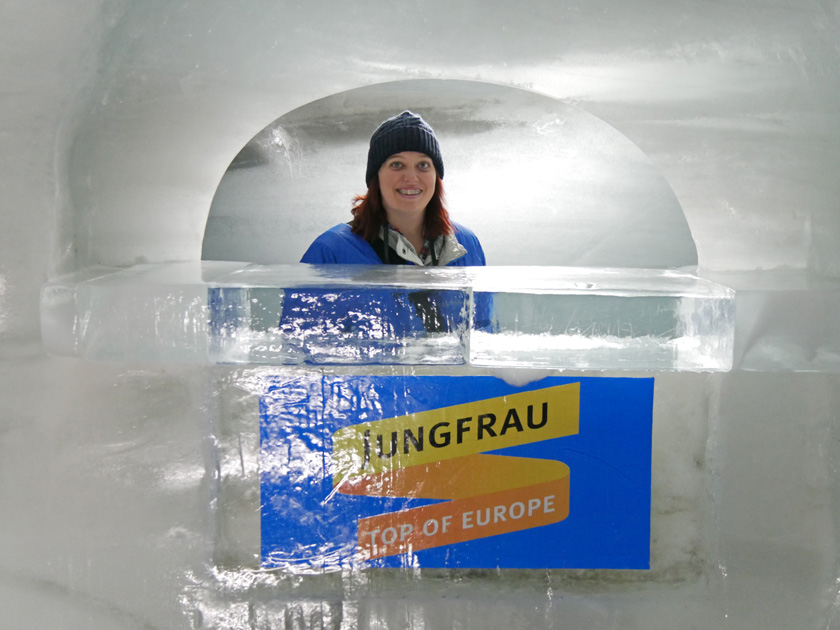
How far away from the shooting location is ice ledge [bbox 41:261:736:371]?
76 centimetres

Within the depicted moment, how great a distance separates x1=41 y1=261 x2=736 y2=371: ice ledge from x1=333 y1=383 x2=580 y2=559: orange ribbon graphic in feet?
0.70

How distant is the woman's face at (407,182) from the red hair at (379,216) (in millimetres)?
17

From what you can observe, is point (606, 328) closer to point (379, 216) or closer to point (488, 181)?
point (379, 216)

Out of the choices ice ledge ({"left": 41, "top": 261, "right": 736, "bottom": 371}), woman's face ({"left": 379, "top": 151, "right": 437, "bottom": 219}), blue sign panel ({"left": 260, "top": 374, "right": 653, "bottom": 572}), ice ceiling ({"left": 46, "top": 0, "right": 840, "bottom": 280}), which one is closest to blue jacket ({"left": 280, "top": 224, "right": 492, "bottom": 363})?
ice ledge ({"left": 41, "top": 261, "right": 736, "bottom": 371})

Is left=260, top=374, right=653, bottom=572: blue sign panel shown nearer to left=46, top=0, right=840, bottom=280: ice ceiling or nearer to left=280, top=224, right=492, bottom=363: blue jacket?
left=280, top=224, right=492, bottom=363: blue jacket

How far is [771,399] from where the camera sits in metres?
0.97

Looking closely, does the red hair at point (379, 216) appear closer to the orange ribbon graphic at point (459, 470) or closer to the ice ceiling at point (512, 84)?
the ice ceiling at point (512, 84)

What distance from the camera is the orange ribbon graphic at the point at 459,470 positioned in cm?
98

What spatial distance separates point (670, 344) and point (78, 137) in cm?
83

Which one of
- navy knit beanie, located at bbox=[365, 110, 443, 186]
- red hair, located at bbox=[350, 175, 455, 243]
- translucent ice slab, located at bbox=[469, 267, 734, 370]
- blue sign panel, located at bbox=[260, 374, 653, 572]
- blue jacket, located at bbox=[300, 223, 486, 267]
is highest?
navy knit beanie, located at bbox=[365, 110, 443, 186]

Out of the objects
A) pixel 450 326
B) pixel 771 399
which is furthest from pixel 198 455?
pixel 771 399

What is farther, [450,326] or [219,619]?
[219,619]

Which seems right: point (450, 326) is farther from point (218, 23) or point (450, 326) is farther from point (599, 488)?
point (218, 23)

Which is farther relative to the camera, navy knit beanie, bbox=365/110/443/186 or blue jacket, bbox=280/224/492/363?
navy knit beanie, bbox=365/110/443/186
